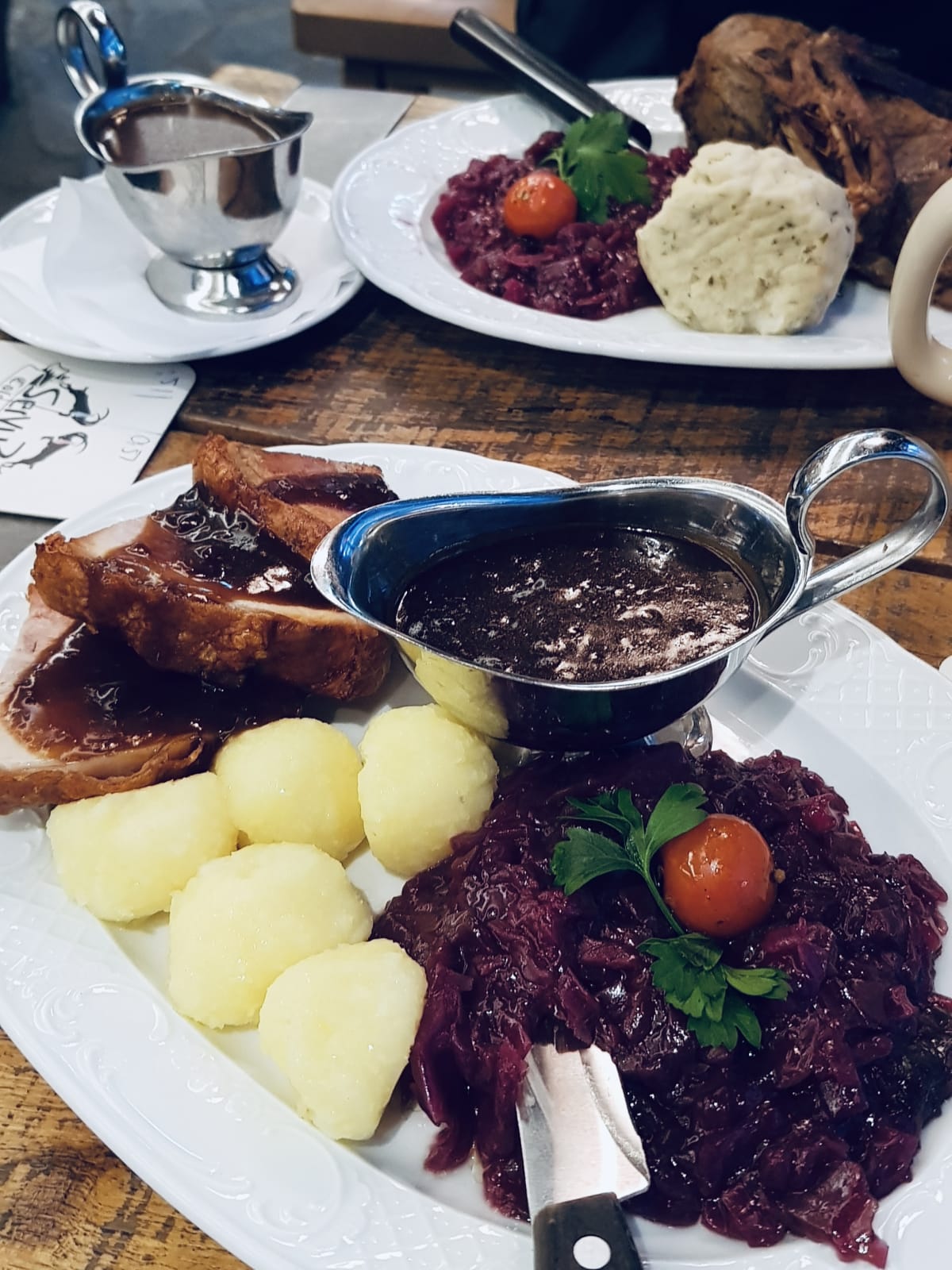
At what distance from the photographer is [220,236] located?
10.2ft

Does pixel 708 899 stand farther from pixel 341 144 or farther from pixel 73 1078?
pixel 341 144

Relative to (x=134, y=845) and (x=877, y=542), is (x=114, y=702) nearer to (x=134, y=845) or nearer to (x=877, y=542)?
(x=134, y=845)

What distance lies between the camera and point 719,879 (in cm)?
145

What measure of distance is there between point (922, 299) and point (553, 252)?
3.92 feet

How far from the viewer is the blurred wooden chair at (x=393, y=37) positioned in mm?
5703

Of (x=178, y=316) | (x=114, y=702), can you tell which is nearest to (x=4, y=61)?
(x=178, y=316)

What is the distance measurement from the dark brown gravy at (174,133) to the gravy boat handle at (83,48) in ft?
0.59

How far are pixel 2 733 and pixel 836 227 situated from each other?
2.33 metres

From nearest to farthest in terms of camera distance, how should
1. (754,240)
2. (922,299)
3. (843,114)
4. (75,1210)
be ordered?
(75,1210) < (922,299) < (754,240) < (843,114)

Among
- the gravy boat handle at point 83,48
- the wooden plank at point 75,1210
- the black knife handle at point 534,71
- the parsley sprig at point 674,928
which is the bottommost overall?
the wooden plank at point 75,1210

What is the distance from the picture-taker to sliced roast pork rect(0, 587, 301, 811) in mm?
1784

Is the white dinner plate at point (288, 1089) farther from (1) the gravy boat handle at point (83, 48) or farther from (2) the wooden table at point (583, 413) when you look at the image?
(1) the gravy boat handle at point (83, 48)

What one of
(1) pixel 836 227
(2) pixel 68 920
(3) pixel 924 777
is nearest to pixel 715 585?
(3) pixel 924 777

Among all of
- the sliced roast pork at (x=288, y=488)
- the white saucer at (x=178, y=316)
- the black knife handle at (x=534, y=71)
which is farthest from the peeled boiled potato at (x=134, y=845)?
the black knife handle at (x=534, y=71)
